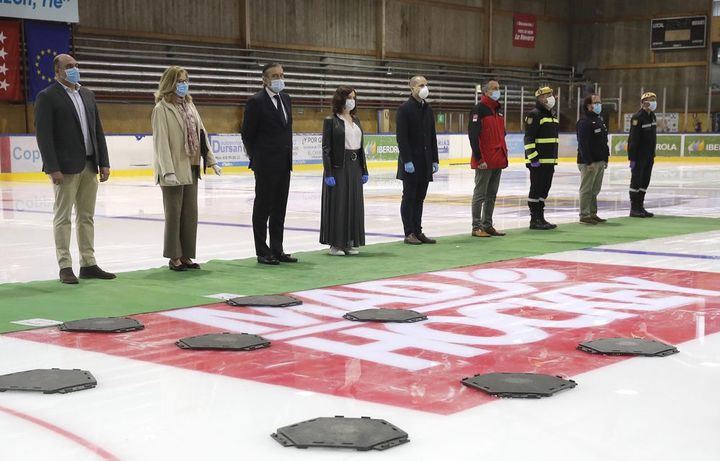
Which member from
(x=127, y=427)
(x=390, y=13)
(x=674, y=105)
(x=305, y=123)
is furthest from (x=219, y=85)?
(x=127, y=427)

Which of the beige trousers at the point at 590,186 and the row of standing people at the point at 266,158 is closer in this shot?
the row of standing people at the point at 266,158

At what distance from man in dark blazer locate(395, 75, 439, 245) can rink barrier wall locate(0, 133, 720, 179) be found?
46.8ft

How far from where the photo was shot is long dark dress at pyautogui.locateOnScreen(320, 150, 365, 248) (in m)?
9.35

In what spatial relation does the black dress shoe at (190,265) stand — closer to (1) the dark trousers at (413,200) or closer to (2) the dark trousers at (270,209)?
(2) the dark trousers at (270,209)

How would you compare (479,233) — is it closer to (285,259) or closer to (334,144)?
(334,144)

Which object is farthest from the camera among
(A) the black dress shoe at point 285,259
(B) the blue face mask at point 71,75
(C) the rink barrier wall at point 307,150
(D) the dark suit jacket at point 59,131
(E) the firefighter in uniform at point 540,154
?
(C) the rink barrier wall at point 307,150

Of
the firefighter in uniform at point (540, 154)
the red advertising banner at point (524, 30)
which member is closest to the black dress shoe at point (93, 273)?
the firefighter in uniform at point (540, 154)

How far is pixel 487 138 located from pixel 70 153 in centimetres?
512

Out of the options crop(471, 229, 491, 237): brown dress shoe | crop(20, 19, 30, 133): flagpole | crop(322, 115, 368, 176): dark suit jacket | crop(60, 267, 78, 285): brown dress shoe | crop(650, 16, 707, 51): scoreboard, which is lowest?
crop(471, 229, 491, 237): brown dress shoe

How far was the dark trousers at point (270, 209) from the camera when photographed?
8.84 meters

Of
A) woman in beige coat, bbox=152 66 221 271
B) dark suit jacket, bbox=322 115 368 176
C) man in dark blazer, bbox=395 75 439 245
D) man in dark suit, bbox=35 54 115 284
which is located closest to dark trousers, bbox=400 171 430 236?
man in dark blazer, bbox=395 75 439 245

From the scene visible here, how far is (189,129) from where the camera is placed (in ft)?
27.6

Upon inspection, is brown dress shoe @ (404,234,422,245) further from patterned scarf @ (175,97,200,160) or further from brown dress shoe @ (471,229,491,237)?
patterned scarf @ (175,97,200,160)

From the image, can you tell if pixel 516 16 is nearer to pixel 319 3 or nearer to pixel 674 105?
Answer: pixel 674 105
